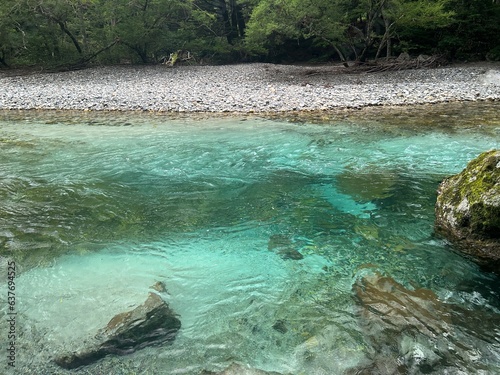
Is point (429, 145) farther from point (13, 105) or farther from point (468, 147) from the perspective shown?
point (13, 105)

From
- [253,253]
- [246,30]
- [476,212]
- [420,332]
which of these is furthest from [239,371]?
[246,30]

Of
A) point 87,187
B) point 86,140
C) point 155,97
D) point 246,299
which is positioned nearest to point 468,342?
point 246,299

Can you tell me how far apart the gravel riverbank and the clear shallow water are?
421cm

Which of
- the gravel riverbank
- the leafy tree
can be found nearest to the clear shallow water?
the gravel riverbank

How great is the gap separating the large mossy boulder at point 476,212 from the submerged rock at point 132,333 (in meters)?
3.16

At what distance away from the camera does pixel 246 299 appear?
3691 millimetres

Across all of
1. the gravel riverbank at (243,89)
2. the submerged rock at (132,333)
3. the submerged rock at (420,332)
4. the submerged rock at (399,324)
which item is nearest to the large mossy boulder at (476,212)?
the submerged rock at (420,332)

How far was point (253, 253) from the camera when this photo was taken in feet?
14.7

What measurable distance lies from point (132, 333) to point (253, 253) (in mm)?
Answer: 1746

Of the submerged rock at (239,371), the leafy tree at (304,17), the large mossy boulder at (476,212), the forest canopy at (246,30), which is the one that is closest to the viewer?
the submerged rock at (239,371)

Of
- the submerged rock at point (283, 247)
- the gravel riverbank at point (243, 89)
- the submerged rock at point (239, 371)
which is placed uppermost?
the gravel riverbank at point (243, 89)

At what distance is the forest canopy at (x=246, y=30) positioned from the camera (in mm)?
17594

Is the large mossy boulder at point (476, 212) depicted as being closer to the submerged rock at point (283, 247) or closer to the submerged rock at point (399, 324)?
the submerged rock at point (399, 324)

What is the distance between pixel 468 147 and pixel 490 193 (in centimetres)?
482
